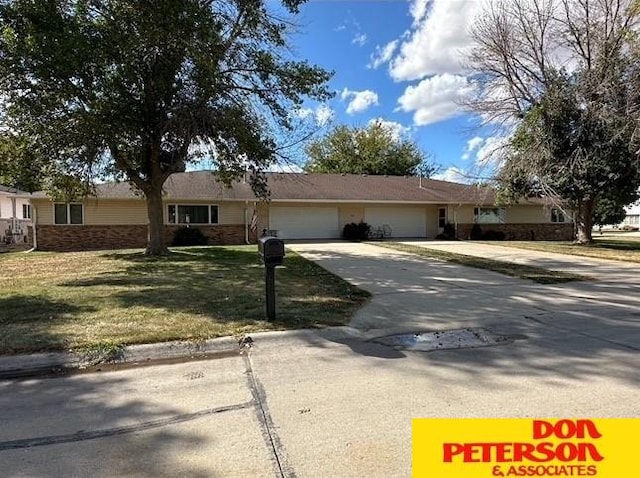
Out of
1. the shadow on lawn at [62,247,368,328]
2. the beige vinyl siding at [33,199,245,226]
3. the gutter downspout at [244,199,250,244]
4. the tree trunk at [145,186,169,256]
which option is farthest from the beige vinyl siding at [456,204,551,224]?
the shadow on lawn at [62,247,368,328]

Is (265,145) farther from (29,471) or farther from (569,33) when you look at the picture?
(569,33)

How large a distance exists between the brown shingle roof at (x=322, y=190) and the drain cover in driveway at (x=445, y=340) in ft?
57.6

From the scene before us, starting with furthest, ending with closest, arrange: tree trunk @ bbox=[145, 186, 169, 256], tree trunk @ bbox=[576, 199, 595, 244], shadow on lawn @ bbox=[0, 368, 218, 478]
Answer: tree trunk @ bbox=[576, 199, 595, 244] < tree trunk @ bbox=[145, 186, 169, 256] < shadow on lawn @ bbox=[0, 368, 218, 478]

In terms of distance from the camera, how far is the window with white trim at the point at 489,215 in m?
30.3

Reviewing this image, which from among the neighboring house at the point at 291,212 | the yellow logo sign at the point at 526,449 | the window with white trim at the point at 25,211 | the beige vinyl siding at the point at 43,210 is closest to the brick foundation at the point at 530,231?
the neighboring house at the point at 291,212

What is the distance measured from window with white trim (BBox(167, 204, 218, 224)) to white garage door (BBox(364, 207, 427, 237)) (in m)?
9.19

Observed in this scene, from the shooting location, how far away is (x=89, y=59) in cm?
959

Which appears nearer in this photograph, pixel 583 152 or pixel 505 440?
pixel 505 440

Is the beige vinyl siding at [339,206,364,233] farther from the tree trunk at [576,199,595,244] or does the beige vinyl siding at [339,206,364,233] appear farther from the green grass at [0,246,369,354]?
the green grass at [0,246,369,354]

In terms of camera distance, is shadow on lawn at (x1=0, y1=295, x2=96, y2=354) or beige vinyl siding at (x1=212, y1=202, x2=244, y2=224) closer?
shadow on lawn at (x1=0, y1=295, x2=96, y2=354)

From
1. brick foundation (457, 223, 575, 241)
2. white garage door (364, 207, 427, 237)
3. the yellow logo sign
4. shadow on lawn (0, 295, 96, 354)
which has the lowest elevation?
the yellow logo sign

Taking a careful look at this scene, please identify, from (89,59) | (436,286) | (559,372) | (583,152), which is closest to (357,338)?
(559,372)

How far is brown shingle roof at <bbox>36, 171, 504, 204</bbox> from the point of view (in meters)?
24.4

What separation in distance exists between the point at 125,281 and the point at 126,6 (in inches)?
237
